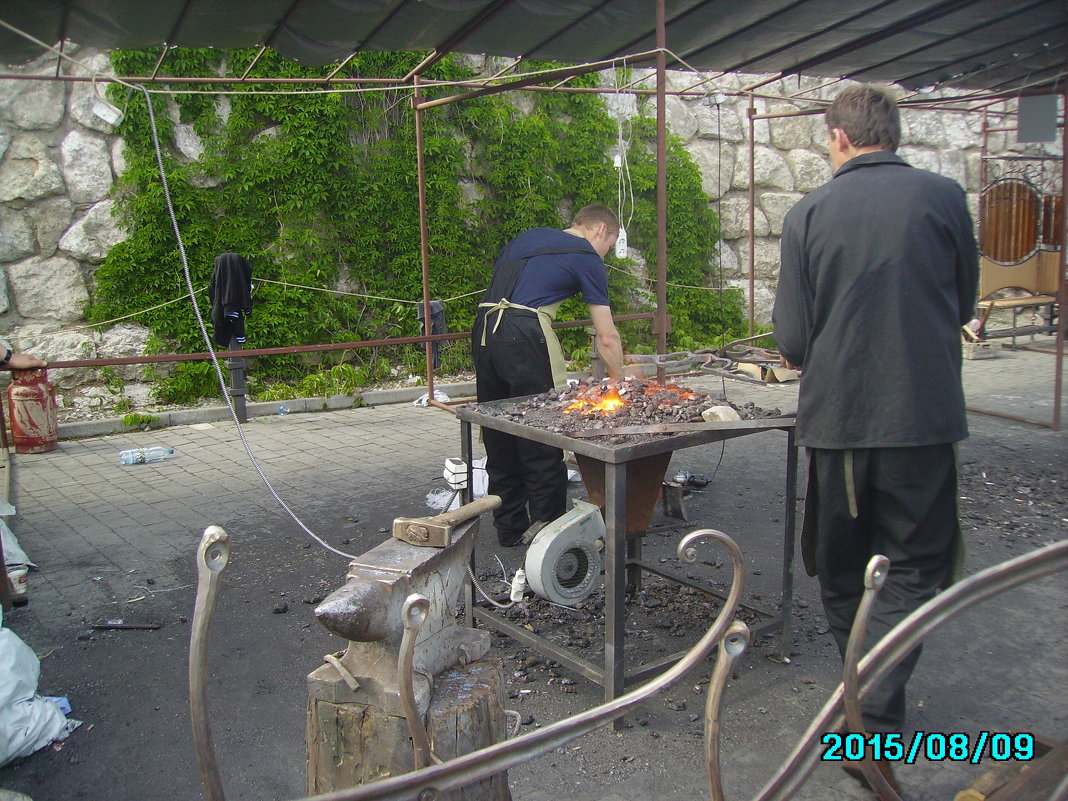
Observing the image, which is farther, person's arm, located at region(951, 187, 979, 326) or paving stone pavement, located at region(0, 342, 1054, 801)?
paving stone pavement, located at region(0, 342, 1054, 801)

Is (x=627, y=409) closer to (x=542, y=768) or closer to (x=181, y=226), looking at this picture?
(x=542, y=768)

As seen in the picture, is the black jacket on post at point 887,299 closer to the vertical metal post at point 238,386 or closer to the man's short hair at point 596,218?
the man's short hair at point 596,218

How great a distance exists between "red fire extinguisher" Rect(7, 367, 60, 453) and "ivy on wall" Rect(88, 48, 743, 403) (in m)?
1.35

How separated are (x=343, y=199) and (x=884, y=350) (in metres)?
7.69

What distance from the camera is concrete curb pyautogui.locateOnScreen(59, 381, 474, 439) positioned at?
7672mm

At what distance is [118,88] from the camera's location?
8141 millimetres

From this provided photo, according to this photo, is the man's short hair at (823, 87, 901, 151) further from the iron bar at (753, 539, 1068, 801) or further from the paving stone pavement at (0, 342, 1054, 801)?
the paving stone pavement at (0, 342, 1054, 801)

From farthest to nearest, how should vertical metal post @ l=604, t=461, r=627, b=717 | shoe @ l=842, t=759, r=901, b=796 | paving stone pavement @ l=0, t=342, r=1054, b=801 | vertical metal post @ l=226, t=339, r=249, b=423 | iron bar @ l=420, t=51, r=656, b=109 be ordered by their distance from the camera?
vertical metal post @ l=226, t=339, r=249, b=423
iron bar @ l=420, t=51, r=656, b=109
paving stone pavement @ l=0, t=342, r=1054, b=801
vertical metal post @ l=604, t=461, r=627, b=717
shoe @ l=842, t=759, r=901, b=796

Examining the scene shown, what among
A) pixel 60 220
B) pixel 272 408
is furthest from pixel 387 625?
pixel 60 220

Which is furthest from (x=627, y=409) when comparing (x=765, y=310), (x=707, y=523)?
(x=765, y=310)

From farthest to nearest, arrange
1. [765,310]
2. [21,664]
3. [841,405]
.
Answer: [765,310] < [21,664] < [841,405]

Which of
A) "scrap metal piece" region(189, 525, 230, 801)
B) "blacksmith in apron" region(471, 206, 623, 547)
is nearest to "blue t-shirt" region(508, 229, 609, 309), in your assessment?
"blacksmith in apron" region(471, 206, 623, 547)

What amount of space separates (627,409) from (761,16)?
3486 mm

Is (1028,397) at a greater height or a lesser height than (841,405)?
lesser
